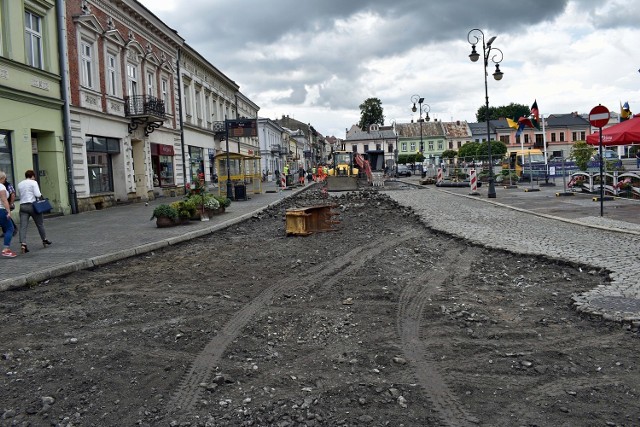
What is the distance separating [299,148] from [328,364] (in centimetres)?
11936

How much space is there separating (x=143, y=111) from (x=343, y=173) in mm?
18917

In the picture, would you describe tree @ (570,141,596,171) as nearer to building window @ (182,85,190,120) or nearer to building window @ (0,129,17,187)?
building window @ (182,85,190,120)

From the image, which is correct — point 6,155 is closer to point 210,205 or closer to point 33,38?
point 33,38

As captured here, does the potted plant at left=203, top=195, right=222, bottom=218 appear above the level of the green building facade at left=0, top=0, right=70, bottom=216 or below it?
below

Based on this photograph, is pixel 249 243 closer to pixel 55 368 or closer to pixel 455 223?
pixel 455 223

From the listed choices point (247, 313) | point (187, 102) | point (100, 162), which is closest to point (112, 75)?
point (100, 162)

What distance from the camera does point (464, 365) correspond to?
4156 mm

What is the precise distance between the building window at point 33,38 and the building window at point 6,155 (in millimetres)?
2917

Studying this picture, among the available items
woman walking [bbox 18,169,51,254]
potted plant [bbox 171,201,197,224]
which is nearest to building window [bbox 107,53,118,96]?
potted plant [bbox 171,201,197,224]

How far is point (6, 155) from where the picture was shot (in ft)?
54.1

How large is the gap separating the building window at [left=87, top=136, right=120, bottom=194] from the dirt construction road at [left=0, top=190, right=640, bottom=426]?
15.5 m

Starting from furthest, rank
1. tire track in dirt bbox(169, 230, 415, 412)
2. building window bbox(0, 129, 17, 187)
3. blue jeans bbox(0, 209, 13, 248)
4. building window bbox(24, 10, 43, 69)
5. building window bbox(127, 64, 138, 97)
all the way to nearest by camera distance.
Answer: building window bbox(127, 64, 138, 97)
building window bbox(24, 10, 43, 69)
building window bbox(0, 129, 17, 187)
blue jeans bbox(0, 209, 13, 248)
tire track in dirt bbox(169, 230, 415, 412)

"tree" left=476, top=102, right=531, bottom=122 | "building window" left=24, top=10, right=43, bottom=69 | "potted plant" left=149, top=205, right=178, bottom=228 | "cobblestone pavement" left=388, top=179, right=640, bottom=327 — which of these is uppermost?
"tree" left=476, top=102, right=531, bottom=122

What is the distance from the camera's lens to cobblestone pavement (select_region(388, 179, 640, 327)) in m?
5.86
